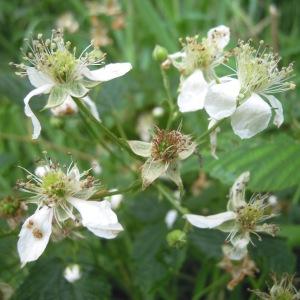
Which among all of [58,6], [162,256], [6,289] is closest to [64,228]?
[6,289]

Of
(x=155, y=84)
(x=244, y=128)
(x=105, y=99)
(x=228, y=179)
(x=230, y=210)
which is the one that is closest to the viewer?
(x=244, y=128)

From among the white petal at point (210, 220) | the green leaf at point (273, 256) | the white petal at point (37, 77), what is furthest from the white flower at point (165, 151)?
the green leaf at point (273, 256)

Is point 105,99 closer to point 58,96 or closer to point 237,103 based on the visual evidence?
point 58,96

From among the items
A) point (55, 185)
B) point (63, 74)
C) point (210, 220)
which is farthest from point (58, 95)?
point (210, 220)

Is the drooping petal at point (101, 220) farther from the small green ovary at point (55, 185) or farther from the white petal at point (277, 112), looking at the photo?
the white petal at point (277, 112)

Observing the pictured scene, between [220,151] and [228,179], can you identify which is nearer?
[228,179]

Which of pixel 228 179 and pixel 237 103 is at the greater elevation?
pixel 237 103

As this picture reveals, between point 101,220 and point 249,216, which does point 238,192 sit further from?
point 101,220
